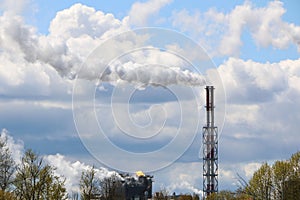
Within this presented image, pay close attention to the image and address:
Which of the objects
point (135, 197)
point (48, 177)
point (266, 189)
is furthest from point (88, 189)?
point (135, 197)

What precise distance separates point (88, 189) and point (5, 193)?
18.3 meters

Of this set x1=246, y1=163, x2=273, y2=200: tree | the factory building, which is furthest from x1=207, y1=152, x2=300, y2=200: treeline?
the factory building

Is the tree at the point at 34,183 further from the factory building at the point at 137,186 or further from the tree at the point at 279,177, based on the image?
the factory building at the point at 137,186

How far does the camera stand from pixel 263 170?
306ft

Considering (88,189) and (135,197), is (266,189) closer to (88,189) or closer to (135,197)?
(88,189)

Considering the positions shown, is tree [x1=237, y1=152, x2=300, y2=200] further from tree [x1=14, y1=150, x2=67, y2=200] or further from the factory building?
the factory building

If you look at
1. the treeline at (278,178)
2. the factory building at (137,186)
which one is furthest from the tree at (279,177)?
the factory building at (137,186)

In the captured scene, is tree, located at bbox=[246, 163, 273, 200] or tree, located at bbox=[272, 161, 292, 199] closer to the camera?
tree, located at bbox=[246, 163, 273, 200]

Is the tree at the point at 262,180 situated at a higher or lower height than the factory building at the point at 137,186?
lower

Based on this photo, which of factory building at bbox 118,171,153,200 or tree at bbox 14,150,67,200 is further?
factory building at bbox 118,171,153,200

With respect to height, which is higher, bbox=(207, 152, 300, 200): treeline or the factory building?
the factory building

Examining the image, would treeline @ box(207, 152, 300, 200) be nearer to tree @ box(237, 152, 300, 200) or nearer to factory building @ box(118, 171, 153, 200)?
tree @ box(237, 152, 300, 200)

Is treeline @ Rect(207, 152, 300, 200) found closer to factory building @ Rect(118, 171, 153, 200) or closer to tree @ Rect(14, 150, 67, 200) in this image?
tree @ Rect(14, 150, 67, 200)

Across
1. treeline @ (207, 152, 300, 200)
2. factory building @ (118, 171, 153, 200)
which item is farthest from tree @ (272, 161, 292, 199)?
factory building @ (118, 171, 153, 200)
